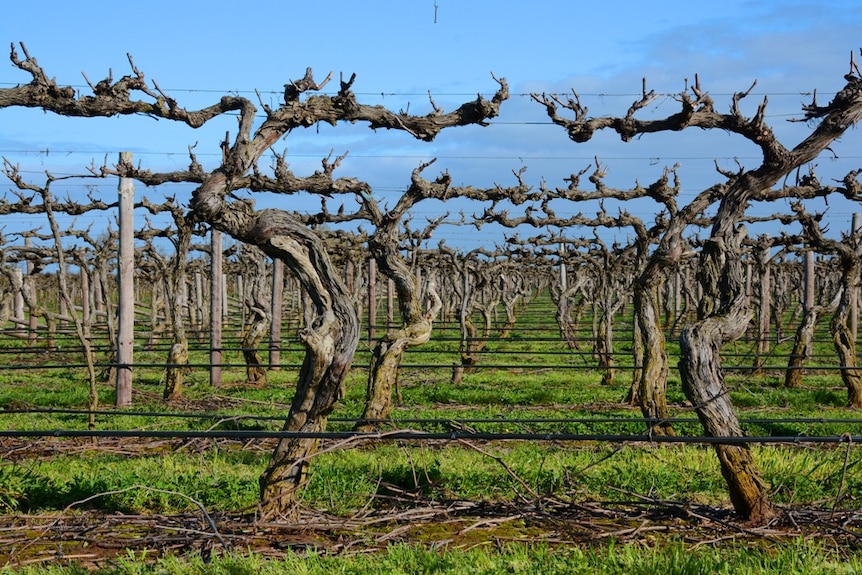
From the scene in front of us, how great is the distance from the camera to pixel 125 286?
40.5 ft

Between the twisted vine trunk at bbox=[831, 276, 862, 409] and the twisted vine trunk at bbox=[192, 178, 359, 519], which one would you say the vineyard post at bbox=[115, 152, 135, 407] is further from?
the twisted vine trunk at bbox=[831, 276, 862, 409]

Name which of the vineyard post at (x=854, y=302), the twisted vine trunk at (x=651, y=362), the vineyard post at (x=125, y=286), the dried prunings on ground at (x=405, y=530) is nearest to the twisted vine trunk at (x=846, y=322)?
the vineyard post at (x=854, y=302)

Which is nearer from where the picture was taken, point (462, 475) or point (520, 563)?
point (520, 563)

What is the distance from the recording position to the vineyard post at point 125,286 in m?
12.4

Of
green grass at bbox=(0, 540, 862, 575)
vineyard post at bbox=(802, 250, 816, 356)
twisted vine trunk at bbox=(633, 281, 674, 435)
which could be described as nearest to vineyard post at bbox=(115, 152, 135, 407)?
twisted vine trunk at bbox=(633, 281, 674, 435)

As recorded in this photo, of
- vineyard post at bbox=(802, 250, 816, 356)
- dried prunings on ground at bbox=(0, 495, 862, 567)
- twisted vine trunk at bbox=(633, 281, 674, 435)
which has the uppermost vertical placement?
vineyard post at bbox=(802, 250, 816, 356)

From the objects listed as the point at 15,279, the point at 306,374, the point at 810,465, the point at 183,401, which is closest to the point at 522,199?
the point at 183,401

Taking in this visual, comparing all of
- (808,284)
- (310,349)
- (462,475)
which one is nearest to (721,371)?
(462,475)

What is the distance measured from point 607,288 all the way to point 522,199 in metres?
5.50

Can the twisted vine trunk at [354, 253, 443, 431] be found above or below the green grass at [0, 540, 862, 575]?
above

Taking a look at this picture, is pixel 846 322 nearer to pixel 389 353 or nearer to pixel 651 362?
pixel 651 362

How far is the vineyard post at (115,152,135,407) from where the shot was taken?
1238cm

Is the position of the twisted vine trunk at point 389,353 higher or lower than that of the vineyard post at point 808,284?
lower

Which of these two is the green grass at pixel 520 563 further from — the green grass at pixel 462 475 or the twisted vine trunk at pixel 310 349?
the twisted vine trunk at pixel 310 349
